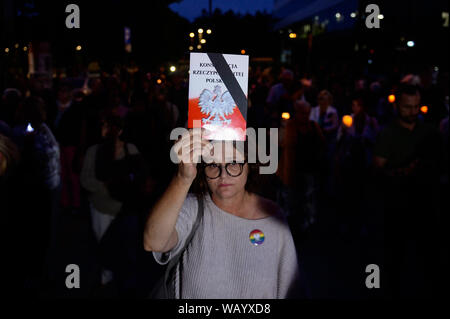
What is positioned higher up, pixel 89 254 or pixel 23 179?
pixel 23 179

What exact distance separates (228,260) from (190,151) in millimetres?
662

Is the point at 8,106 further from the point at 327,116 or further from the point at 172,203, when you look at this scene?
the point at 172,203

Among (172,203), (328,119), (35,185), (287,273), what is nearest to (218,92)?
(172,203)

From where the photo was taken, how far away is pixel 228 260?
233 cm

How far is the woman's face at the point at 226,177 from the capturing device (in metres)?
2.41

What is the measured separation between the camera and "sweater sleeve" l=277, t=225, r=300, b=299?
2.40m

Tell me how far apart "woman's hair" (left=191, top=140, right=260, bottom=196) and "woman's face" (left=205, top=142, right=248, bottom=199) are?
73 millimetres

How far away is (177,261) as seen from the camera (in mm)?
2361

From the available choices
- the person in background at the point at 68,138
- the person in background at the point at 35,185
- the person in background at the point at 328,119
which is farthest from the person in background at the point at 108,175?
the person in background at the point at 328,119

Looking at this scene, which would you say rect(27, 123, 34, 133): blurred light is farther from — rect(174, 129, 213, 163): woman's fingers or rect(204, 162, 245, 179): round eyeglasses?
rect(174, 129, 213, 163): woman's fingers

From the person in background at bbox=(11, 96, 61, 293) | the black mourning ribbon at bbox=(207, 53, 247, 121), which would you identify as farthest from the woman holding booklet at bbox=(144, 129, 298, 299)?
the person in background at bbox=(11, 96, 61, 293)
